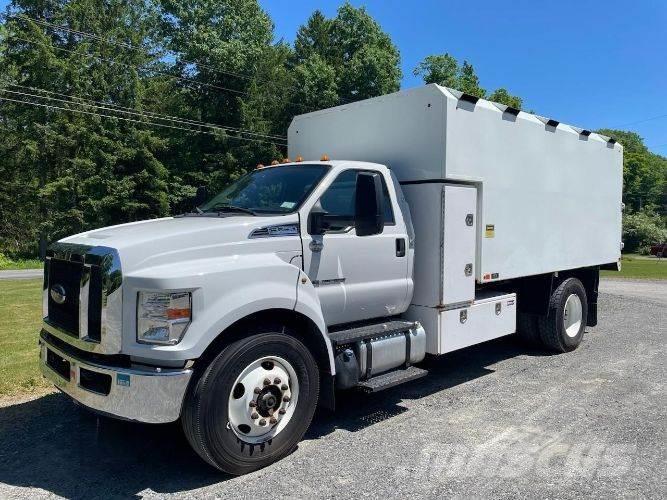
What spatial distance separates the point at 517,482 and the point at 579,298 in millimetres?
5183

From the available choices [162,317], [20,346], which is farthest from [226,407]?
[20,346]

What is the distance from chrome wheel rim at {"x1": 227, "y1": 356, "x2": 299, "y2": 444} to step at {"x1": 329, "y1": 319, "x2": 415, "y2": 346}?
66cm

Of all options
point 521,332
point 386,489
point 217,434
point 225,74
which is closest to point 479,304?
point 521,332

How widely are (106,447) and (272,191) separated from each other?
2588mm

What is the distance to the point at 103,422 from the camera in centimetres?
492

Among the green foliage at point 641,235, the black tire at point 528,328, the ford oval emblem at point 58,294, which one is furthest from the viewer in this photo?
the green foliage at point 641,235

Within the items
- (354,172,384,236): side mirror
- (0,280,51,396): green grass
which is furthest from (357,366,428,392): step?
(0,280,51,396): green grass

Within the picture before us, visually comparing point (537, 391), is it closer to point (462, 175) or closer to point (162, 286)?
point (462, 175)

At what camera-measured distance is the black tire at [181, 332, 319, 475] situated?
3.69 m

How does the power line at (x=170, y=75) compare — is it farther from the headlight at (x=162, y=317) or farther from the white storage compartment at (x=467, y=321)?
the headlight at (x=162, y=317)

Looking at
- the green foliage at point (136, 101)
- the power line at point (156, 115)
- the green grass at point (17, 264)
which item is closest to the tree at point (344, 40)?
the green foliage at point (136, 101)

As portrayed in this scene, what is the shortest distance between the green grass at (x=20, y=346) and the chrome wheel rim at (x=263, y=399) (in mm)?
3161

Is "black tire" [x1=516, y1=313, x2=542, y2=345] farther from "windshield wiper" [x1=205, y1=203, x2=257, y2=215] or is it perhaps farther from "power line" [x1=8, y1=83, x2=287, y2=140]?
"power line" [x1=8, y1=83, x2=287, y2=140]

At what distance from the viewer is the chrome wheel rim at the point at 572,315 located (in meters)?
8.09
